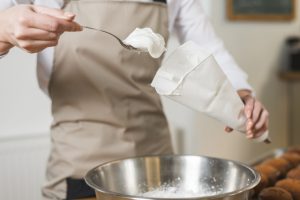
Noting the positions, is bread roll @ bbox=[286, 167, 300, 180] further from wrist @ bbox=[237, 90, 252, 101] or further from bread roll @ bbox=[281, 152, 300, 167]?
wrist @ bbox=[237, 90, 252, 101]

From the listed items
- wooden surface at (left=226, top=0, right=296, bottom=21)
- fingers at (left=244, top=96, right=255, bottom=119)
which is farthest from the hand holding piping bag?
wooden surface at (left=226, top=0, right=296, bottom=21)

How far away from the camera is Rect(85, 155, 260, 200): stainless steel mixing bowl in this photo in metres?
0.80

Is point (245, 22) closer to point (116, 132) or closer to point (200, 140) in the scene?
point (200, 140)

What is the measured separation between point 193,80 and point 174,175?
0.68 ft

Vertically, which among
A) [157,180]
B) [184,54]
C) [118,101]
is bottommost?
[157,180]

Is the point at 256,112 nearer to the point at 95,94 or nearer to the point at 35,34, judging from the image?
the point at 95,94

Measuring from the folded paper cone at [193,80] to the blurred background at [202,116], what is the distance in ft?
3.42

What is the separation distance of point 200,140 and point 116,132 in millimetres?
1189

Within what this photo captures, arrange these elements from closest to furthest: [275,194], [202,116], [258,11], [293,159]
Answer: [275,194] < [293,159] < [202,116] < [258,11]

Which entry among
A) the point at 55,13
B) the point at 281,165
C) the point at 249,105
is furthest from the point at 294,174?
the point at 55,13

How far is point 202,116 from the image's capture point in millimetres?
2131

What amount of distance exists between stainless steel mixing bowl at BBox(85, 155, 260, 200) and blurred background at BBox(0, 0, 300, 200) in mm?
924

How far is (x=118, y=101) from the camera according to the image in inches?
39.8

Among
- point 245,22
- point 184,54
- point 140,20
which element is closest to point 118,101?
point 140,20
